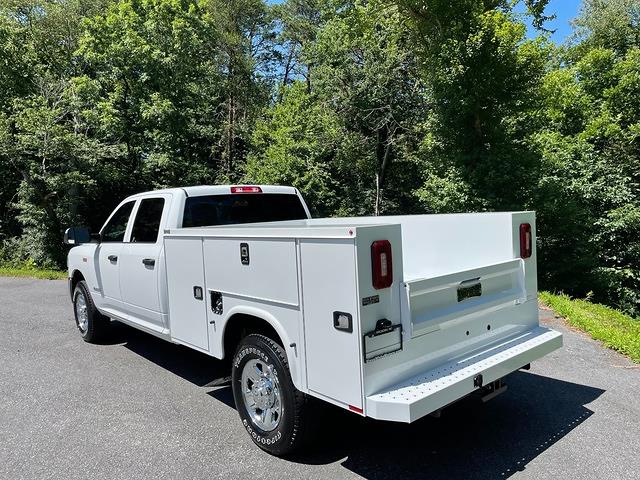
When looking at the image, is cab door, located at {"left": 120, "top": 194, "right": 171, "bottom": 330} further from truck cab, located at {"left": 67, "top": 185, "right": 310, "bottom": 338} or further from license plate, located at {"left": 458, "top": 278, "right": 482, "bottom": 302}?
license plate, located at {"left": 458, "top": 278, "right": 482, "bottom": 302}

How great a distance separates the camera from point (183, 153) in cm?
2328

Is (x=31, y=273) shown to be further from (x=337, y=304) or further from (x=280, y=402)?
(x=337, y=304)

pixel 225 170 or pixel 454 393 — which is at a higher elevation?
pixel 225 170

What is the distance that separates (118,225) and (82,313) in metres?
1.89

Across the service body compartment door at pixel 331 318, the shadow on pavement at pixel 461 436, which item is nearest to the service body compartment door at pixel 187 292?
the shadow on pavement at pixel 461 436

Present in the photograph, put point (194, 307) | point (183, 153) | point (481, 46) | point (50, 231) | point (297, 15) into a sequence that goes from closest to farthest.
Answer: point (194, 307) → point (481, 46) → point (50, 231) → point (183, 153) → point (297, 15)

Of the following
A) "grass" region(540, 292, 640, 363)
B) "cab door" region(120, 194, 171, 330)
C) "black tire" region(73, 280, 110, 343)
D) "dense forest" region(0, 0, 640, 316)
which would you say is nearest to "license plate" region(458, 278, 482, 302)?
"cab door" region(120, 194, 171, 330)

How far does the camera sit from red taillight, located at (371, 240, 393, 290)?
3074 mm

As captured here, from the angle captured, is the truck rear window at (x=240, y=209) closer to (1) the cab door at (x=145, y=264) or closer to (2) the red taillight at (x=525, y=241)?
(1) the cab door at (x=145, y=264)

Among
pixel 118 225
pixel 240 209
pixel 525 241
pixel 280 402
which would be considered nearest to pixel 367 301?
pixel 280 402

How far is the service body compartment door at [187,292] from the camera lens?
176 inches

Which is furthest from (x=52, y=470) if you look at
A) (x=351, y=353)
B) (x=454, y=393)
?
(x=454, y=393)

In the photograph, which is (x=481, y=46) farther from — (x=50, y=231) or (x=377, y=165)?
(x=50, y=231)

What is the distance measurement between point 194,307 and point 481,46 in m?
10.6
